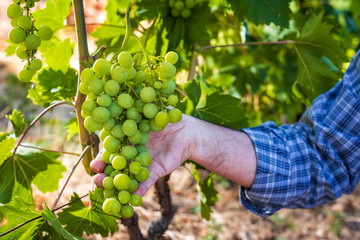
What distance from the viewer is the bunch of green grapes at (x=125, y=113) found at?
721 millimetres

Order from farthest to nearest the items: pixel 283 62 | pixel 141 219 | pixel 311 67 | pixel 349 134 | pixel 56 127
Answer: pixel 56 127 → pixel 283 62 → pixel 141 219 → pixel 311 67 → pixel 349 134

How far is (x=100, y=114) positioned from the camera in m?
0.71

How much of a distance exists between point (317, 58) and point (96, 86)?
1.00m

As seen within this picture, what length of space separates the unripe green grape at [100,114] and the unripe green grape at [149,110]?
0.08 meters

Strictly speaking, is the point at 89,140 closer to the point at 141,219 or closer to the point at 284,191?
the point at 284,191

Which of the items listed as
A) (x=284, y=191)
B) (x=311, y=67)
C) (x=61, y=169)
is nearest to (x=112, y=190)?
(x=61, y=169)

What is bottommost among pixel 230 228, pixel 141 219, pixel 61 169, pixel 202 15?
pixel 230 228

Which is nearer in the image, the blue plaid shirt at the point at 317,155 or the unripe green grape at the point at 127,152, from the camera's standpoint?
the unripe green grape at the point at 127,152

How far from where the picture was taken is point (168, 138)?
3.29 feet

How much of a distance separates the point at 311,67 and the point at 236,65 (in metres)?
1.00

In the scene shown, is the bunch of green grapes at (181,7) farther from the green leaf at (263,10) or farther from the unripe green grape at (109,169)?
the unripe green grape at (109,169)

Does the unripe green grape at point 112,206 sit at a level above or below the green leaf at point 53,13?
below

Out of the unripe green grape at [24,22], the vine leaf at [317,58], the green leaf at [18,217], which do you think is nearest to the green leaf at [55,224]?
the green leaf at [18,217]

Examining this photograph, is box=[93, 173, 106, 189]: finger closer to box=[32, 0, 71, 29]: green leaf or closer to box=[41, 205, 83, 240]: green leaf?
box=[41, 205, 83, 240]: green leaf
